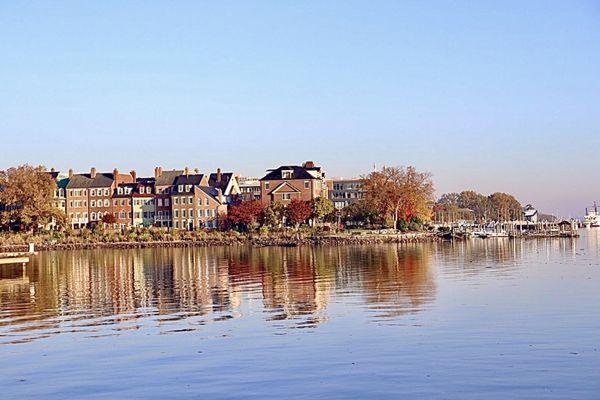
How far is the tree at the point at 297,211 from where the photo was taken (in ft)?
355

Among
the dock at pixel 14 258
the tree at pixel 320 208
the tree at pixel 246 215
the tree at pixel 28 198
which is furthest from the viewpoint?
the tree at pixel 246 215

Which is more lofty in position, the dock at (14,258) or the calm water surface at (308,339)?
the dock at (14,258)

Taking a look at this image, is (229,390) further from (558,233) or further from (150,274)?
(558,233)

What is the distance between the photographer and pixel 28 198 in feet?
331

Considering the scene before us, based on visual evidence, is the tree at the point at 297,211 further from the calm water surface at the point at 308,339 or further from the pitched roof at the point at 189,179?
the calm water surface at the point at 308,339

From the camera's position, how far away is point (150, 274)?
46.6 m

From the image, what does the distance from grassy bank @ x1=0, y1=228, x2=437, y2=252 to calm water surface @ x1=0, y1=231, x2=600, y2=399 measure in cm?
5909

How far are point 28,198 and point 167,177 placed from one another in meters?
25.3

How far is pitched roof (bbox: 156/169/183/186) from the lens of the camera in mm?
121125

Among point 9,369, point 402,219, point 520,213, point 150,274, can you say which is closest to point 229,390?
point 9,369

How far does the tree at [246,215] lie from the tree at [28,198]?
22.7 meters

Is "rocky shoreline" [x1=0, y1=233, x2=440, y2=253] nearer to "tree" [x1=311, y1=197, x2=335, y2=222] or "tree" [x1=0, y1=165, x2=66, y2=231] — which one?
"tree" [x1=0, y1=165, x2=66, y2=231]

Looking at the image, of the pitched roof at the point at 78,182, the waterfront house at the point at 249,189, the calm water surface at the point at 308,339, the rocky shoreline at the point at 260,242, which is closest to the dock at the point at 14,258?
the calm water surface at the point at 308,339

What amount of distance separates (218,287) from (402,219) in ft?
257
